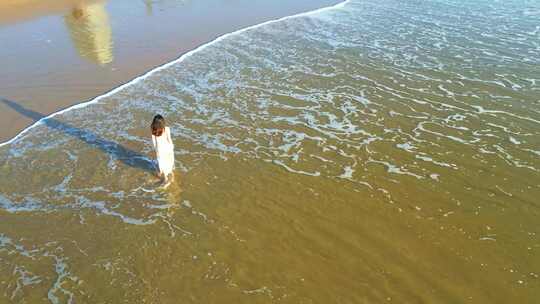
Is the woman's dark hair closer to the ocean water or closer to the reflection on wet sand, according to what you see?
the ocean water

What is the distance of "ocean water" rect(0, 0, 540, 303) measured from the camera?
24.6 feet

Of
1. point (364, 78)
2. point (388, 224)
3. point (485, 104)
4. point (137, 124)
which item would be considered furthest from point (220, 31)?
point (388, 224)

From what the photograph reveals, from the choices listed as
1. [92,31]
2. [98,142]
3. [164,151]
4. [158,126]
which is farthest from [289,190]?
[92,31]

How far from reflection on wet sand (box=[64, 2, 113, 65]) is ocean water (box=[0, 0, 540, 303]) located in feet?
15.0

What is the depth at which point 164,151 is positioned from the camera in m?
9.80

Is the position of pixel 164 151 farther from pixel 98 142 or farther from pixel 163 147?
pixel 98 142

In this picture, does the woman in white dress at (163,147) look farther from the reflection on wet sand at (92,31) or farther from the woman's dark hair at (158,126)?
the reflection on wet sand at (92,31)

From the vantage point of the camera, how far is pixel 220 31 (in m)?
23.9

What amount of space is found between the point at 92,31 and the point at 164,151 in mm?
17235

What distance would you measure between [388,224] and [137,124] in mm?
8269

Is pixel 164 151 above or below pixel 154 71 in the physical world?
above

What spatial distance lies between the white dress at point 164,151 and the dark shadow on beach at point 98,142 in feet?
2.57

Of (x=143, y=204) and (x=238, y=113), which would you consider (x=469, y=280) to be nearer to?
(x=143, y=204)

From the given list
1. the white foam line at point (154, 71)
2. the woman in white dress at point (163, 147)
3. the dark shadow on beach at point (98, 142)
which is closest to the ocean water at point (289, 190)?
the dark shadow on beach at point (98, 142)
